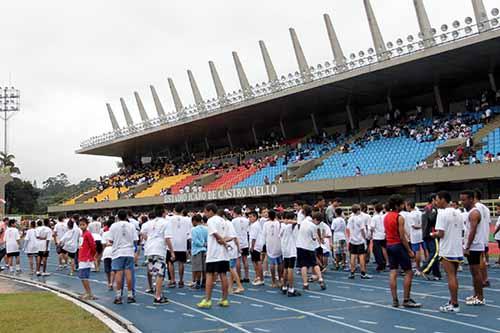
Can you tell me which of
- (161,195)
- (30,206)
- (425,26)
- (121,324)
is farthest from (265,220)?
(30,206)

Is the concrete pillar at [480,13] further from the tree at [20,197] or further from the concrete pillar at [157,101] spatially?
the tree at [20,197]

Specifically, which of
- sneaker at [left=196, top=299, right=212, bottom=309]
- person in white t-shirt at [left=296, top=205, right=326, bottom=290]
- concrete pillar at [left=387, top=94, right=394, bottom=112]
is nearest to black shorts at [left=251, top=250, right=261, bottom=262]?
person in white t-shirt at [left=296, top=205, right=326, bottom=290]

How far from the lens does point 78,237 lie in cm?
1669

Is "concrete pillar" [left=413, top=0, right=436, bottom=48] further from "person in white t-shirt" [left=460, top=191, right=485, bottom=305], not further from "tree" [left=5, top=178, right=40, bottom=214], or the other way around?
"tree" [left=5, top=178, right=40, bottom=214]

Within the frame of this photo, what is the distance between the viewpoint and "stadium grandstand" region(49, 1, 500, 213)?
28.0m

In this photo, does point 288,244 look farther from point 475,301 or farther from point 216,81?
point 216,81

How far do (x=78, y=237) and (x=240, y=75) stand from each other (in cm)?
3043

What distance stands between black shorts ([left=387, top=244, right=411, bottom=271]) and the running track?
732 mm

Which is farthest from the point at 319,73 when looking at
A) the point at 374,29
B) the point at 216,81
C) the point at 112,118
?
the point at 112,118

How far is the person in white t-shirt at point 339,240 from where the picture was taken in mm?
15703

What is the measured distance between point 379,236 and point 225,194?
22934 millimetres

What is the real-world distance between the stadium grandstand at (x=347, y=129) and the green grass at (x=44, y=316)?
19.3 m

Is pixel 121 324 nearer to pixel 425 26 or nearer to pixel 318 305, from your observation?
pixel 318 305

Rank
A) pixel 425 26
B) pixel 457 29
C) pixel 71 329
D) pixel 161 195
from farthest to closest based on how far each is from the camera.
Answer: pixel 161 195
pixel 425 26
pixel 457 29
pixel 71 329
